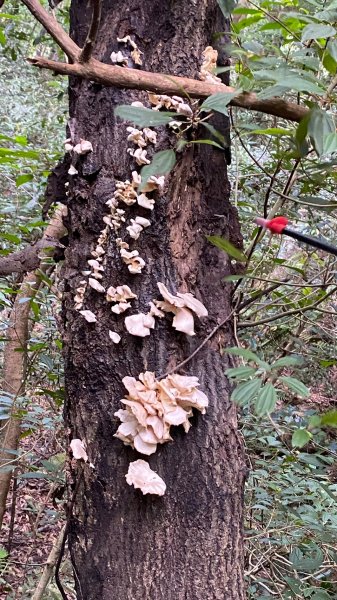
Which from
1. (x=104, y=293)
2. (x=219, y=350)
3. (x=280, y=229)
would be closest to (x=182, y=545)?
(x=219, y=350)

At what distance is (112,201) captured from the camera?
888mm

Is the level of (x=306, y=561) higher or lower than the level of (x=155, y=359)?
lower

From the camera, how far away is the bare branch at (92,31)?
0.64 meters

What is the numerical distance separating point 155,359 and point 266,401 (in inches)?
10.0

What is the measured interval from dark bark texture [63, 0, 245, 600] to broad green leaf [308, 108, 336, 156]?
0.29 m

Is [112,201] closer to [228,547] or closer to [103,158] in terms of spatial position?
[103,158]

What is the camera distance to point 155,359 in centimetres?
87

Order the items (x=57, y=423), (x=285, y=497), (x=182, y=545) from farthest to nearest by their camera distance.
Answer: (x=57, y=423)
(x=285, y=497)
(x=182, y=545)

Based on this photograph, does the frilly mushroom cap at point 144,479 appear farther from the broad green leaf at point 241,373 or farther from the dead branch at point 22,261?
the dead branch at point 22,261

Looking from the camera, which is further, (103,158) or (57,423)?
(57,423)

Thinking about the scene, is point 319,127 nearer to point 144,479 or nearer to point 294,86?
point 294,86

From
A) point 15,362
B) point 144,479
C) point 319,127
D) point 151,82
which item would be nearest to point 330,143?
point 319,127

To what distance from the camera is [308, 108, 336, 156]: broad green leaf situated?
0.63 metres

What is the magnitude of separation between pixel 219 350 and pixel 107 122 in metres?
0.44
